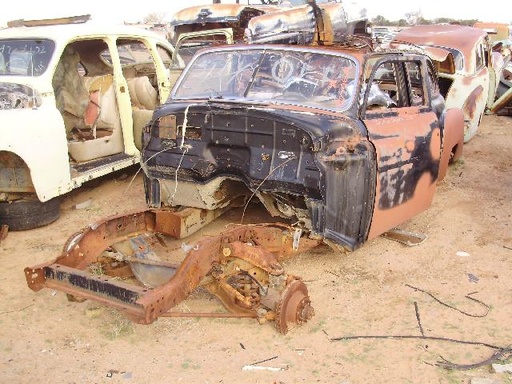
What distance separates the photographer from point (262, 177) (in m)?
4.57

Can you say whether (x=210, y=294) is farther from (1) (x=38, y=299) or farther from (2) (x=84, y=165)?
(2) (x=84, y=165)

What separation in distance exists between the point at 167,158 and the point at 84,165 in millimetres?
2117

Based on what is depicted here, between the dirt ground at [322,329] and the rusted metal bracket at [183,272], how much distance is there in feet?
0.78

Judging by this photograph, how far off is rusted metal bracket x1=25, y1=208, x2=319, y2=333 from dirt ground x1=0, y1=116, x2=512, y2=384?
237 mm

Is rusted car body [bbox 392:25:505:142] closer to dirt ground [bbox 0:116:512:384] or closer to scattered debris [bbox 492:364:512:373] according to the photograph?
dirt ground [bbox 0:116:512:384]

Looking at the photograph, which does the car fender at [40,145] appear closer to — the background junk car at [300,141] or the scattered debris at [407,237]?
the background junk car at [300,141]

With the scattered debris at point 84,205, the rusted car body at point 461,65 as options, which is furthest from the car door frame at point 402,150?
the scattered debris at point 84,205

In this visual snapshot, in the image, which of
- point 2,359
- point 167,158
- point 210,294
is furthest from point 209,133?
point 2,359

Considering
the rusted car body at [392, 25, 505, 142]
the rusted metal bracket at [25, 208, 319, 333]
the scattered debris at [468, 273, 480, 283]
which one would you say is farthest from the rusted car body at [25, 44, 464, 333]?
the rusted car body at [392, 25, 505, 142]

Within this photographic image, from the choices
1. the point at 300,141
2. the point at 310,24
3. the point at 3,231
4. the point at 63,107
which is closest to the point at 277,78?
the point at 300,141

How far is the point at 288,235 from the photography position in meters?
4.69

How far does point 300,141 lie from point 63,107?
410 centimetres

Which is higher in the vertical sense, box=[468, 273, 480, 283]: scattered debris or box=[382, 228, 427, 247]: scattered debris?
box=[382, 228, 427, 247]: scattered debris

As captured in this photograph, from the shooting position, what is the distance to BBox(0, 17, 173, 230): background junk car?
19.4 ft
